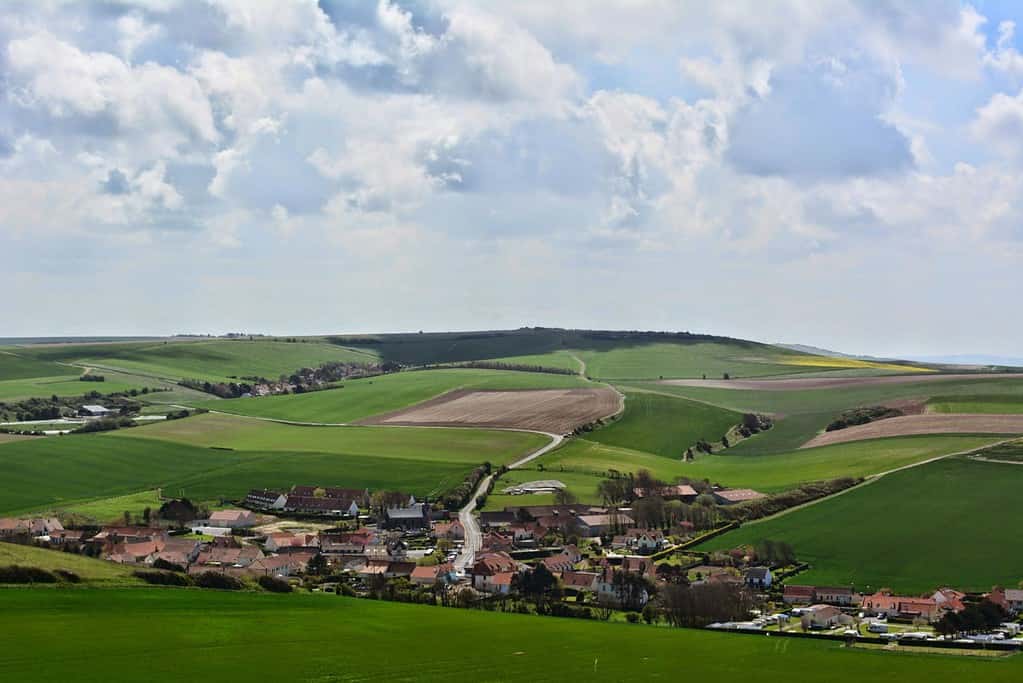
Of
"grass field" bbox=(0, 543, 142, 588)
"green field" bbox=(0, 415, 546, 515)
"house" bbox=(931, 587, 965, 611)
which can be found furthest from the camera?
"green field" bbox=(0, 415, 546, 515)

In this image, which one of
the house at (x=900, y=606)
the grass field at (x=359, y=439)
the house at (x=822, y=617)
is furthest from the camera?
the grass field at (x=359, y=439)

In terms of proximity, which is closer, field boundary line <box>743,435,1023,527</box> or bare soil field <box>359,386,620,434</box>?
field boundary line <box>743,435,1023,527</box>

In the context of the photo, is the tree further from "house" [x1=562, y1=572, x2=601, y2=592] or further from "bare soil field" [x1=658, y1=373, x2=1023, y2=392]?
"bare soil field" [x1=658, y1=373, x2=1023, y2=392]

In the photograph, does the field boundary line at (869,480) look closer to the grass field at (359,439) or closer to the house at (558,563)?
the house at (558,563)

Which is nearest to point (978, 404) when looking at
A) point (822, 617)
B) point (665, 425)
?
point (665, 425)

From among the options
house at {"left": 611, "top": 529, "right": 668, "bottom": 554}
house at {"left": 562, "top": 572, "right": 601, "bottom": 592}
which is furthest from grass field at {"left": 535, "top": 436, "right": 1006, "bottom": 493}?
house at {"left": 562, "top": 572, "right": 601, "bottom": 592}

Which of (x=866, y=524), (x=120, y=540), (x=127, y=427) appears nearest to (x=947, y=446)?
(x=866, y=524)

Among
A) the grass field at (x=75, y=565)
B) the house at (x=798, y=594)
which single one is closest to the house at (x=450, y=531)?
the house at (x=798, y=594)
